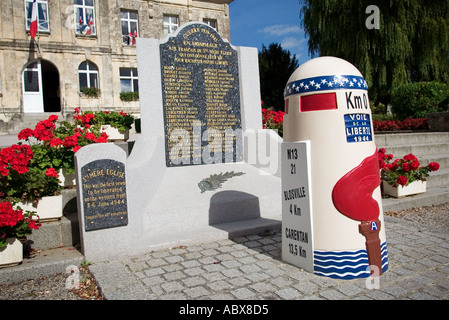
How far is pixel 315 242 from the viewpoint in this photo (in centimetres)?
349

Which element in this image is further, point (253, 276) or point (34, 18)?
point (34, 18)

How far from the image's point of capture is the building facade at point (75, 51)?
18.3 meters

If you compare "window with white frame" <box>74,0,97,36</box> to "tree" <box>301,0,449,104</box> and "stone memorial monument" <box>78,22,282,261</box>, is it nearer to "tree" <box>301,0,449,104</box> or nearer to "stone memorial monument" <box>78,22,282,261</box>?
"tree" <box>301,0,449,104</box>

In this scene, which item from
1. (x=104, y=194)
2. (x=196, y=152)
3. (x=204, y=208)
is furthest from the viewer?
(x=196, y=152)

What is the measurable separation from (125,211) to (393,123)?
10699mm

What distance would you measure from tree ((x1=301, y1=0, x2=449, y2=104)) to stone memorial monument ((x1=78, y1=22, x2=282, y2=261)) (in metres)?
10.8

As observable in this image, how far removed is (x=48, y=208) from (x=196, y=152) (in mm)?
2461

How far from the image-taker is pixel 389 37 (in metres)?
14.8

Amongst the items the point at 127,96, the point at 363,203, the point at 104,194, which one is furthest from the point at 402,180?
the point at 127,96

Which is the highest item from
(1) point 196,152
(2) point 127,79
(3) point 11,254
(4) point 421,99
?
(2) point 127,79

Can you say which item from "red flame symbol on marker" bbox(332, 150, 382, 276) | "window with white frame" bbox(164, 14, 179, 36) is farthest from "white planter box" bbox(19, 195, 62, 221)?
"window with white frame" bbox(164, 14, 179, 36)

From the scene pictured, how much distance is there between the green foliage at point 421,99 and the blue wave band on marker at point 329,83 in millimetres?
10636

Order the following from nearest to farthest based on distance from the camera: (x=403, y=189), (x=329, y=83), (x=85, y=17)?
(x=329, y=83)
(x=403, y=189)
(x=85, y=17)

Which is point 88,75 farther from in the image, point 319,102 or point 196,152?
point 319,102
